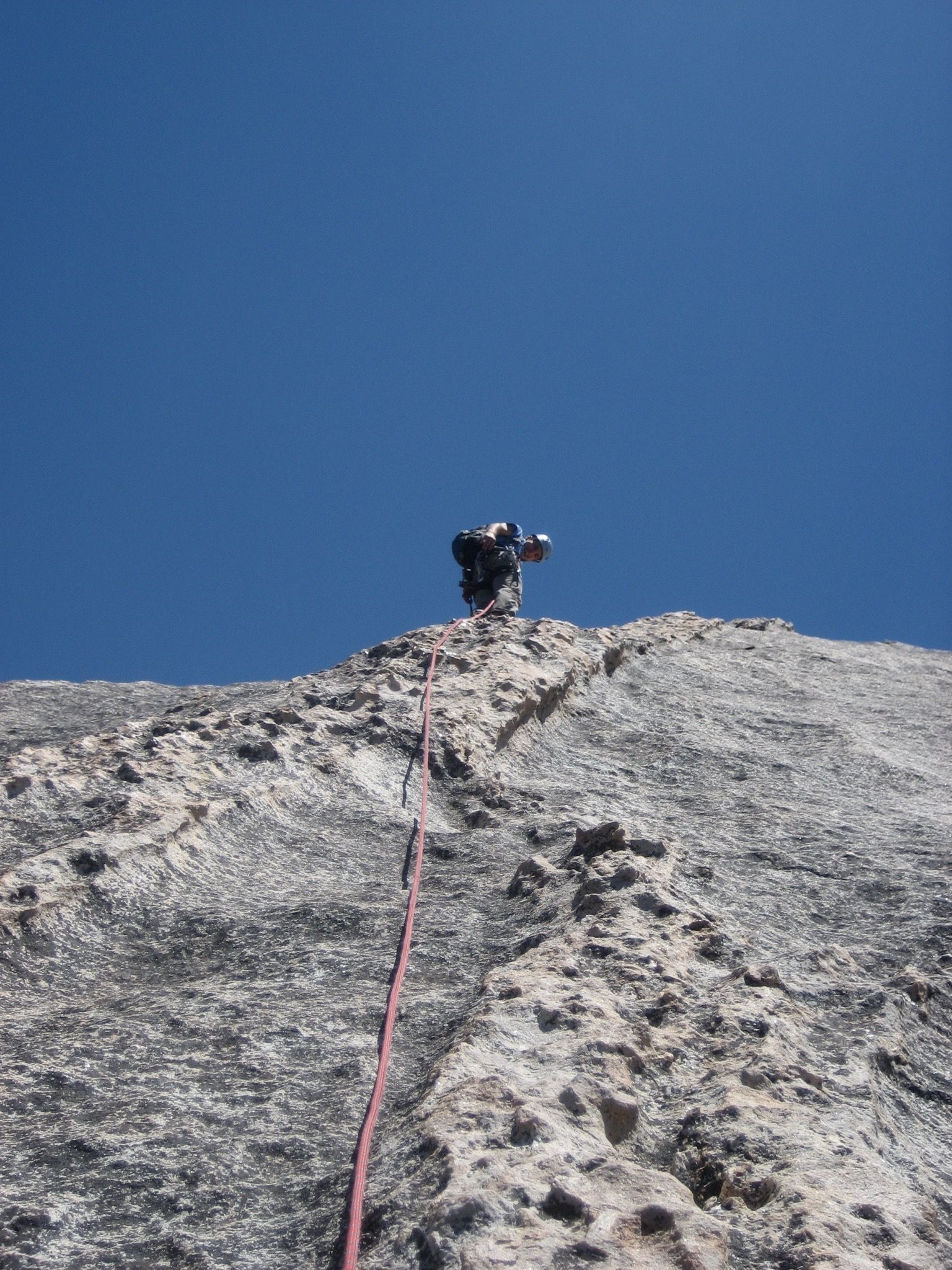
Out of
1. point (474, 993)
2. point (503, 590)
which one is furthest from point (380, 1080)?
point (503, 590)

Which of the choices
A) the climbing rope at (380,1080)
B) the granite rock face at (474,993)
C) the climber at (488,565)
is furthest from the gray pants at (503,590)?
the climbing rope at (380,1080)

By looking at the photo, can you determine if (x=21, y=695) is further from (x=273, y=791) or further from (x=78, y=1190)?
(x=78, y=1190)

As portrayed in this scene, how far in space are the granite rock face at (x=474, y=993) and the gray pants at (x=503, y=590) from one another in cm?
455

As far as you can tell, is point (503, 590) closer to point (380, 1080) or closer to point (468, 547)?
point (468, 547)

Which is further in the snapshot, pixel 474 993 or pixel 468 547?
pixel 468 547

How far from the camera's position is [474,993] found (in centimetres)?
342

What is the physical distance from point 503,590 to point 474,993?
26.0 ft

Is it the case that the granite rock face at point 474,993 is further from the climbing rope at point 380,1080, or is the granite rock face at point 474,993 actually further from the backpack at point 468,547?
the backpack at point 468,547

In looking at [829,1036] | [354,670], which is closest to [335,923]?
[829,1036]

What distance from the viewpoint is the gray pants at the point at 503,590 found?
1116cm

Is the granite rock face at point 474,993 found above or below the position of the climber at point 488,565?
below

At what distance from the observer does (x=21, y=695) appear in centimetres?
840

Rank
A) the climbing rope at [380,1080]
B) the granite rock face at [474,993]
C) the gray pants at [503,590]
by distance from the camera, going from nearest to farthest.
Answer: the climbing rope at [380,1080] < the granite rock face at [474,993] < the gray pants at [503,590]

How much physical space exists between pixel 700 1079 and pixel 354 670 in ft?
15.2
